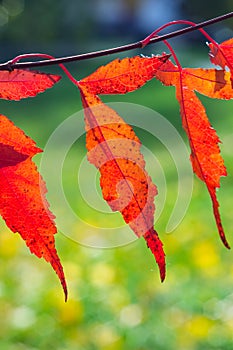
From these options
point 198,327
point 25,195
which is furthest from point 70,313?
point 25,195

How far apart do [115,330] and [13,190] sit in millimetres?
1584

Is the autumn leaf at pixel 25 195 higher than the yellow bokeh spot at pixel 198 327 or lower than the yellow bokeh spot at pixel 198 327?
higher

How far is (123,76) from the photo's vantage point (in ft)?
1.59

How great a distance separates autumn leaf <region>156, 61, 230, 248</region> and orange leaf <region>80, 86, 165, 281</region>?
0.04 metres

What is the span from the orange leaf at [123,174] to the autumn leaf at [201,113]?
0.04 metres

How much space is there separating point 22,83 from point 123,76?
0.22 feet

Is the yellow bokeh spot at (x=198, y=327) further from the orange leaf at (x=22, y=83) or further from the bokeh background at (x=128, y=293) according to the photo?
the orange leaf at (x=22, y=83)

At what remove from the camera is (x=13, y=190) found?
0.50 metres

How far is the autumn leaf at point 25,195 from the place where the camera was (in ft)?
1.61

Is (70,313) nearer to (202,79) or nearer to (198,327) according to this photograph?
(198,327)

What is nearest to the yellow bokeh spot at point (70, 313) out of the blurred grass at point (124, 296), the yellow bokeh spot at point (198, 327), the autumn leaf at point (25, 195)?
the blurred grass at point (124, 296)

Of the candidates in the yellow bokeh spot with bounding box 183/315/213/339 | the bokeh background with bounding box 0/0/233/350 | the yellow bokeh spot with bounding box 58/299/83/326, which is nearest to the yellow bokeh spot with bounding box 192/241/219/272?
the bokeh background with bounding box 0/0/233/350

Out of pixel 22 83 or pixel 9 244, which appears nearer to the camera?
pixel 22 83

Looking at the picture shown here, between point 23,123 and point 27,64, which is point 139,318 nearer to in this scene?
point 27,64
